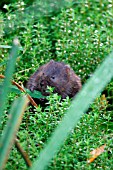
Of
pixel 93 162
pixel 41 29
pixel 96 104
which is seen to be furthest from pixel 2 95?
pixel 41 29

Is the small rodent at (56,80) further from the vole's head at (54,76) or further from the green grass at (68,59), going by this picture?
the green grass at (68,59)

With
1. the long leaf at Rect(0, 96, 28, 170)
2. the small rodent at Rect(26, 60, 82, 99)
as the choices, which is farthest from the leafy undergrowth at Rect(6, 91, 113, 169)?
the long leaf at Rect(0, 96, 28, 170)

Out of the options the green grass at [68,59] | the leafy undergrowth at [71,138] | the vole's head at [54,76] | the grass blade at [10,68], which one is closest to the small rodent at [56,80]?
the vole's head at [54,76]

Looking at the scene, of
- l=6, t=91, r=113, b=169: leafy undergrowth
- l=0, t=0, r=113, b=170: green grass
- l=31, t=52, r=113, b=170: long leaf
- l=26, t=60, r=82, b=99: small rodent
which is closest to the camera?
l=31, t=52, r=113, b=170: long leaf

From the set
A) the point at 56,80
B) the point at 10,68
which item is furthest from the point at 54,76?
the point at 10,68

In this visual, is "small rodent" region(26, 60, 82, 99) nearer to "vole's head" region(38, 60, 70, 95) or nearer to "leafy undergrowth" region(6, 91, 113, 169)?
"vole's head" region(38, 60, 70, 95)

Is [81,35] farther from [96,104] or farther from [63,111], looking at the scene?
[63,111]
